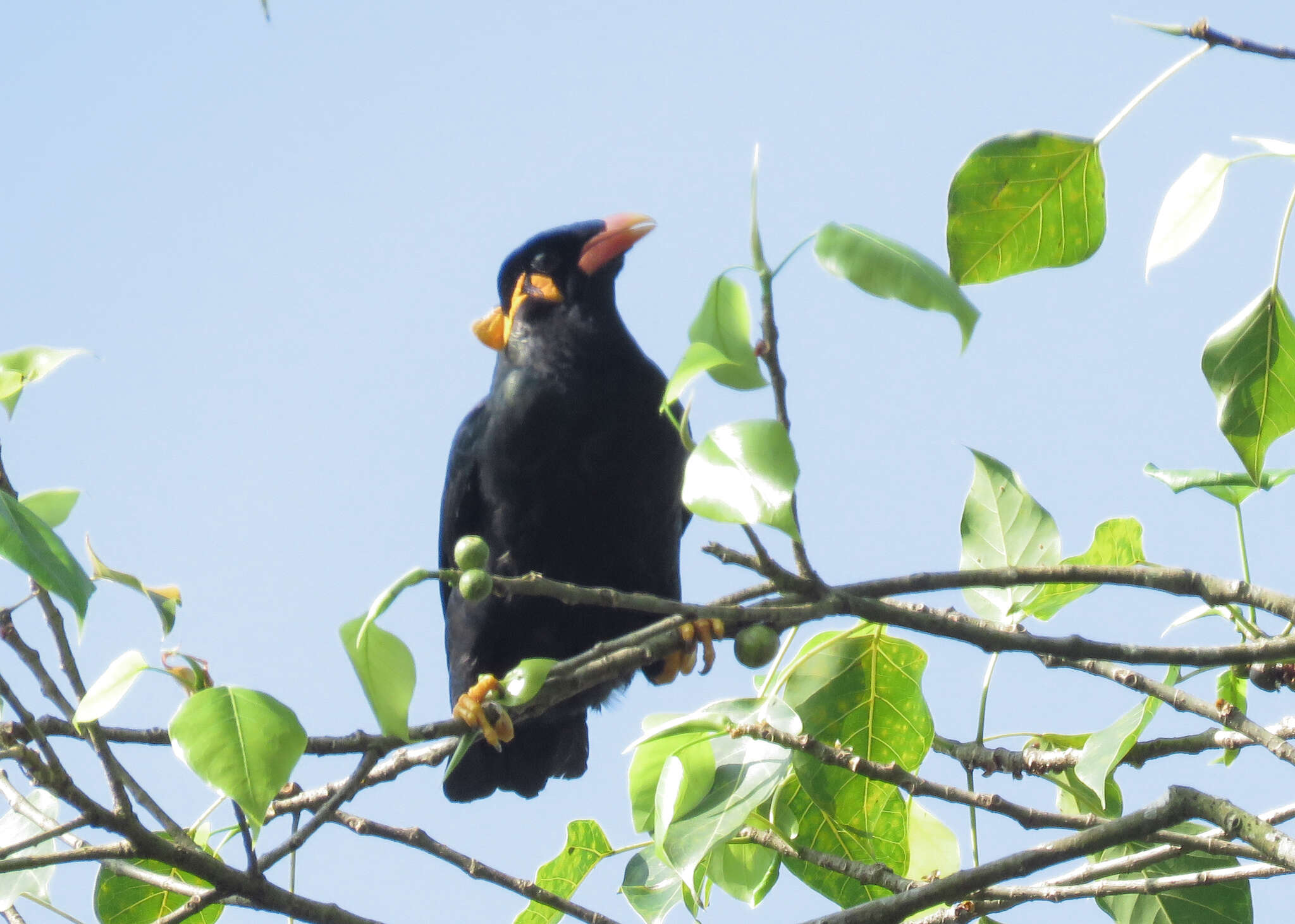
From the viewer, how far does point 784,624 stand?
1702 mm

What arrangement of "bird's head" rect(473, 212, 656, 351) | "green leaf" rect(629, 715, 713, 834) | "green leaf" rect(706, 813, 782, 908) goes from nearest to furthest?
1. "green leaf" rect(629, 715, 713, 834)
2. "green leaf" rect(706, 813, 782, 908)
3. "bird's head" rect(473, 212, 656, 351)

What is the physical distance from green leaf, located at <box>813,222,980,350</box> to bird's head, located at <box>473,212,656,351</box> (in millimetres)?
2737

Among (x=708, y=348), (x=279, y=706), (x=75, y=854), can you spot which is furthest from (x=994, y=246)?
(x=75, y=854)

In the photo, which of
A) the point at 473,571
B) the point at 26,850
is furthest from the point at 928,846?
the point at 26,850

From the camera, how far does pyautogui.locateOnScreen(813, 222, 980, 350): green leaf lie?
1201 millimetres

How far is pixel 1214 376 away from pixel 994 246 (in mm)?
346

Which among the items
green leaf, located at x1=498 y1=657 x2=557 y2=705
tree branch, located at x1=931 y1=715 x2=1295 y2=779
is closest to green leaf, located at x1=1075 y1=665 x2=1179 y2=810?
tree branch, located at x1=931 y1=715 x2=1295 y2=779

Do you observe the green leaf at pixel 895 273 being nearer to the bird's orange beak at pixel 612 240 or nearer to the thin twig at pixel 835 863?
the thin twig at pixel 835 863

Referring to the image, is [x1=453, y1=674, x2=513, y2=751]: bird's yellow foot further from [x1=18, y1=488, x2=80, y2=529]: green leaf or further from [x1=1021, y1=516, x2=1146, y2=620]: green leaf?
[x1=1021, y1=516, x2=1146, y2=620]: green leaf

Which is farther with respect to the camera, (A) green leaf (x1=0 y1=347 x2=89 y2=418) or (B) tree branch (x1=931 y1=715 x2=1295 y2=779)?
(B) tree branch (x1=931 y1=715 x2=1295 y2=779)

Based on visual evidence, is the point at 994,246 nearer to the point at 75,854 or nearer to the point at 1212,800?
the point at 1212,800

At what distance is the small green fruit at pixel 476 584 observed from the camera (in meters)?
1.49

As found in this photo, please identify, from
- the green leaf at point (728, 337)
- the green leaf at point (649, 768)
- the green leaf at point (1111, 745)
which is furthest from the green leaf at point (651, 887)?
the green leaf at point (728, 337)

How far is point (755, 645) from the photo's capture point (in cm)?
183
